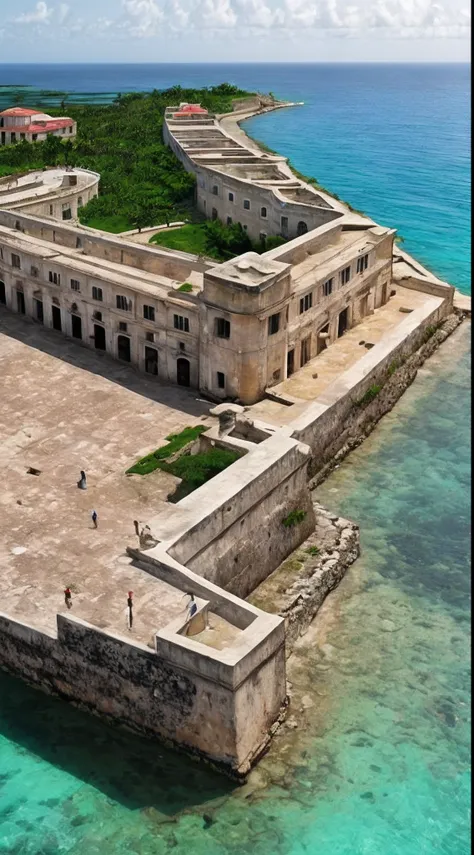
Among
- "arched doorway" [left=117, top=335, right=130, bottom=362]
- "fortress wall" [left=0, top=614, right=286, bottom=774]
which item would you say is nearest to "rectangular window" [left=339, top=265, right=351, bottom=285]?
"arched doorway" [left=117, top=335, right=130, bottom=362]

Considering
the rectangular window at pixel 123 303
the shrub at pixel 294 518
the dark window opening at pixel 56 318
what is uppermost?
the rectangular window at pixel 123 303

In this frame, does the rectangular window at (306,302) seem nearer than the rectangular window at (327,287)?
Yes

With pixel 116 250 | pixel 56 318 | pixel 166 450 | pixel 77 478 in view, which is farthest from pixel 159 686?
pixel 116 250

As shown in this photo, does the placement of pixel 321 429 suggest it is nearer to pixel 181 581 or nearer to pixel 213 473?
pixel 213 473

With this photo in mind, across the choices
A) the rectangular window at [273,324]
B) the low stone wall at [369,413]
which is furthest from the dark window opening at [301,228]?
the rectangular window at [273,324]

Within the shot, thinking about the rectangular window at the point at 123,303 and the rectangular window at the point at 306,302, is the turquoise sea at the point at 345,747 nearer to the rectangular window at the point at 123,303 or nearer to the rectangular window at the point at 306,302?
the rectangular window at the point at 306,302

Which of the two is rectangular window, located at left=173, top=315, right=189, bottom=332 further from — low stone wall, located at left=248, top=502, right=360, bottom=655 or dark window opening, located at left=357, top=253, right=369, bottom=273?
dark window opening, located at left=357, top=253, right=369, bottom=273
